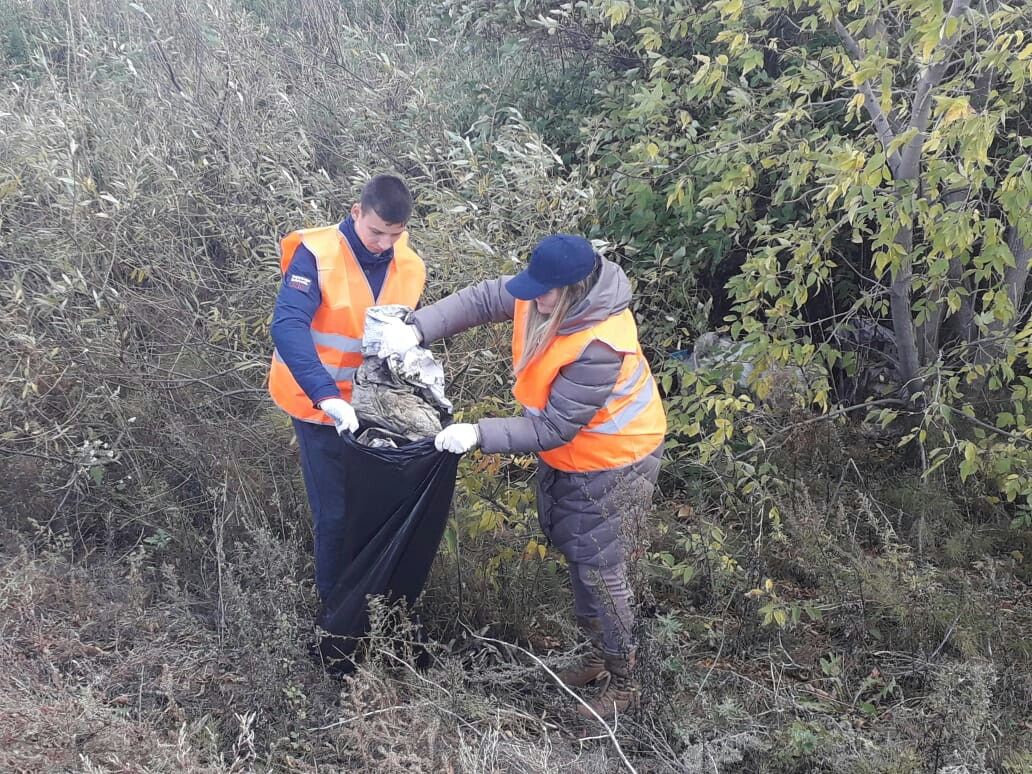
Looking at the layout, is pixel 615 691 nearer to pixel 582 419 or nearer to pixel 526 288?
pixel 582 419

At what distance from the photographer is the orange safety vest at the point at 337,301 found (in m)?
2.68

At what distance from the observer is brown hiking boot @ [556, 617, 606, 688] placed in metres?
2.88

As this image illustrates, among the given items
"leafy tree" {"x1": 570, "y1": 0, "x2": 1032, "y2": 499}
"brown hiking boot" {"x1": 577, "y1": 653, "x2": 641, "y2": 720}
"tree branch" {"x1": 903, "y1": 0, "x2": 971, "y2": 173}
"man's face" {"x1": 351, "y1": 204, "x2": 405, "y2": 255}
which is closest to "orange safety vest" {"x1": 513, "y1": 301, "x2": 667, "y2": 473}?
"man's face" {"x1": 351, "y1": 204, "x2": 405, "y2": 255}

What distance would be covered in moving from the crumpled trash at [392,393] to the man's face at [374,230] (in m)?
0.21

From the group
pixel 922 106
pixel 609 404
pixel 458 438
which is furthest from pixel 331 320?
pixel 922 106

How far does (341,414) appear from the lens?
248 cm

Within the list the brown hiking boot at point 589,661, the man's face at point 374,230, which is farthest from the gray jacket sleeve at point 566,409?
the brown hiking boot at point 589,661

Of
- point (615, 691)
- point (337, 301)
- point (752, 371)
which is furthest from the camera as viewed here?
point (752, 371)

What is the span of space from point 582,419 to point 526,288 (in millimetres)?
415

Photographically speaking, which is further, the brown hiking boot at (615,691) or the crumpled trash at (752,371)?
the crumpled trash at (752,371)

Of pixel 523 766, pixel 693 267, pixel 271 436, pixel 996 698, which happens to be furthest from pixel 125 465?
pixel 996 698

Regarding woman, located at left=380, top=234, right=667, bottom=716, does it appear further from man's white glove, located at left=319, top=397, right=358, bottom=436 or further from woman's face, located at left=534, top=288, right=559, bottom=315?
man's white glove, located at left=319, top=397, right=358, bottom=436

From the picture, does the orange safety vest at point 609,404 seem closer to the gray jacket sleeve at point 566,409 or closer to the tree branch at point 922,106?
the gray jacket sleeve at point 566,409

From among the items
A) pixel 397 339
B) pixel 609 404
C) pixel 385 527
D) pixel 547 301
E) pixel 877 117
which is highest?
pixel 877 117
